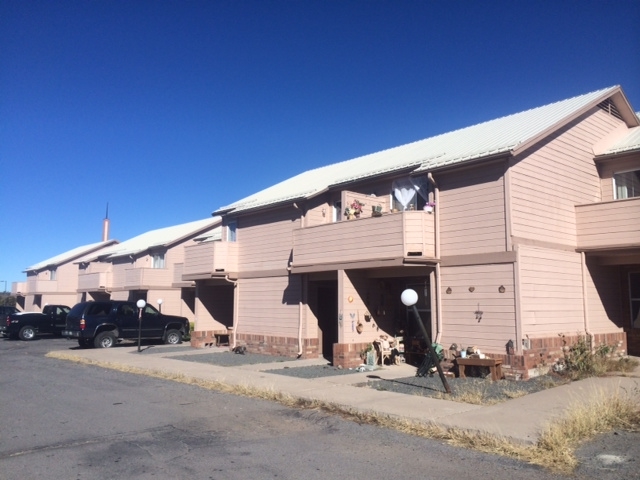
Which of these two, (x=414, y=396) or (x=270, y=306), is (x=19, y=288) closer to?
(x=270, y=306)

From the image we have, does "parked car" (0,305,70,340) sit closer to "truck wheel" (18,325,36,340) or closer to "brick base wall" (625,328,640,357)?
"truck wheel" (18,325,36,340)

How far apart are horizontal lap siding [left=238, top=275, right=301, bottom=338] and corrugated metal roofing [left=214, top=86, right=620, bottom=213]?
109 inches

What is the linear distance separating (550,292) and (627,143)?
18.4 ft

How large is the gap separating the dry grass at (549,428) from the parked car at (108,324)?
14.5 m

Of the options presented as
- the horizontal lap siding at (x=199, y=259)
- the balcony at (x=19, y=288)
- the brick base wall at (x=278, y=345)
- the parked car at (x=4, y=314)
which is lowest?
the brick base wall at (x=278, y=345)

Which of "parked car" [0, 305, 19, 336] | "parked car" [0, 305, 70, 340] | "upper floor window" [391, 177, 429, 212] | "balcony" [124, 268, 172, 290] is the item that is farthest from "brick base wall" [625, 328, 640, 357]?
"parked car" [0, 305, 19, 336]

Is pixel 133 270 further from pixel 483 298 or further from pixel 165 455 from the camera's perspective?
pixel 165 455

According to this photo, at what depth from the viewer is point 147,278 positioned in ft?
99.2

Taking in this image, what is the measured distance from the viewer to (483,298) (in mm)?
12867

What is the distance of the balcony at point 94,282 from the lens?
3494cm

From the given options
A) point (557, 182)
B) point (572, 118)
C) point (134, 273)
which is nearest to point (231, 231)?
point (134, 273)

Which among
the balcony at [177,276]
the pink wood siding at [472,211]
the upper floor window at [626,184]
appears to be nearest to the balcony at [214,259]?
the balcony at [177,276]

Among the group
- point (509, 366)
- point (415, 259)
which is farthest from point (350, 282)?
point (509, 366)

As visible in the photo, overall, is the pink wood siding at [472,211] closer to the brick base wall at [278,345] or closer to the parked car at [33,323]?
the brick base wall at [278,345]
